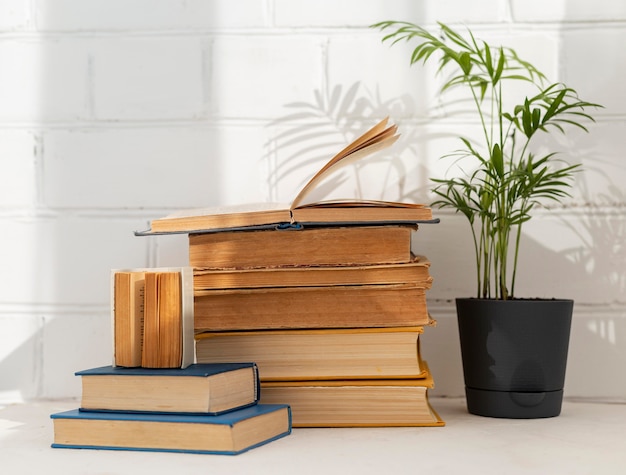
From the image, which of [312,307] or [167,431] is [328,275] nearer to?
[312,307]

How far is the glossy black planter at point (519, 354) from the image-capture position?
1.17m

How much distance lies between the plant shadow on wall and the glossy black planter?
31 cm

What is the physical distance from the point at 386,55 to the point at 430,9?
4.5 inches

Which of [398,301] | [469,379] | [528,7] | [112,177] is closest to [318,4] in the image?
[528,7]

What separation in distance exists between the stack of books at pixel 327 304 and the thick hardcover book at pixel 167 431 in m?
0.13

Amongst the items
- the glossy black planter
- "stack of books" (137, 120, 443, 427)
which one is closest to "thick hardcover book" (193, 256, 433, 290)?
"stack of books" (137, 120, 443, 427)

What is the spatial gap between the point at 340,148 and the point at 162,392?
61 centimetres

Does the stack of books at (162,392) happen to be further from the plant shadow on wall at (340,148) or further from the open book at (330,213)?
the plant shadow on wall at (340,148)

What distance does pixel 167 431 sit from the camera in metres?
0.98

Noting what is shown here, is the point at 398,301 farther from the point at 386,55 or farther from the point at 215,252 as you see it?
the point at 386,55

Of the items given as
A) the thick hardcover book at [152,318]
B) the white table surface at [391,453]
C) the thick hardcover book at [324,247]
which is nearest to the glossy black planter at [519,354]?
the white table surface at [391,453]

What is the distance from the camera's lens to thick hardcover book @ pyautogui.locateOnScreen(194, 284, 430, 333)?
44.9 inches

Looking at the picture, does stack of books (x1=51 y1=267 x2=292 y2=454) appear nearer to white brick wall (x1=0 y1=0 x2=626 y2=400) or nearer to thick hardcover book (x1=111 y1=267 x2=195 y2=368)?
thick hardcover book (x1=111 y1=267 x2=195 y2=368)

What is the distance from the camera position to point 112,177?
1.47 m
